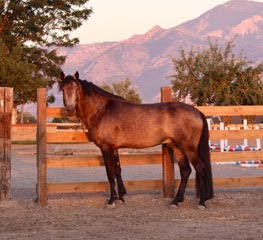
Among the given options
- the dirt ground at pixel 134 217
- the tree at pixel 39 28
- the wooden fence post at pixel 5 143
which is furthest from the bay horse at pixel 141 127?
the tree at pixel 39 28

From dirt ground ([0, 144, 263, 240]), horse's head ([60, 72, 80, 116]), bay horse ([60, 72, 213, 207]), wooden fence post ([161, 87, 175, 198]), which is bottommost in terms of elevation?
dirt ground ([0, 144, 263, 240])

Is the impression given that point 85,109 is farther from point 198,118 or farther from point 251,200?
point 251,200

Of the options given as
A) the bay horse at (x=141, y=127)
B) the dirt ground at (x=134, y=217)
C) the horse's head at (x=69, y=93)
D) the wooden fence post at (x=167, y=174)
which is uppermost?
the horse's head at (x=69, y=93)

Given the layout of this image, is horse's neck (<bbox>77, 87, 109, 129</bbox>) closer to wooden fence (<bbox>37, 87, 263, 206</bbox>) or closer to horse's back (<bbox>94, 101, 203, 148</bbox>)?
horse's back (<bbox>94, 101, 203, 148</bbox>)

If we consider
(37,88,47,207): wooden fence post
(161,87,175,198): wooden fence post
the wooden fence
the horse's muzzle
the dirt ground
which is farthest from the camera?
(161,87,175,198): wooden fence post

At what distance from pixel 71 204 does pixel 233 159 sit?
3.04 m

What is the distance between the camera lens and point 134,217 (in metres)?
7.71

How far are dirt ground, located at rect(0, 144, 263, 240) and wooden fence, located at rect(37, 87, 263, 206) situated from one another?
20 cm

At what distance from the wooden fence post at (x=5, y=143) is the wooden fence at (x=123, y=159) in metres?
0.54

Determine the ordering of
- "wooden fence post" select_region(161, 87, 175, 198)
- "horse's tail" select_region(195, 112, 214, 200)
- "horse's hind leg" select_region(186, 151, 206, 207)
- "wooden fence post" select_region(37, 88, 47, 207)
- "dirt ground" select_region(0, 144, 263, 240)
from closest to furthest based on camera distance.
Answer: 1. "dirt ground" select_region(0, 144, 263, 240)
2. "horse's hind leg" select_region(186, 151, 206, 207)
3. "horse's tail" select_region(195, 112, 214, 200)
4. "wooden fence post" select_region(37, 88, 47, 207)
5. "wooden fence post" select_region(161, 87, 175, 198)

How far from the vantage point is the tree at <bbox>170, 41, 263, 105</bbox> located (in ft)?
119

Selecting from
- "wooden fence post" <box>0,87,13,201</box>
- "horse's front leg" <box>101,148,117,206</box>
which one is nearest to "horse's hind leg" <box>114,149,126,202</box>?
"horse's front leg" <box>101,148,117,206</box>

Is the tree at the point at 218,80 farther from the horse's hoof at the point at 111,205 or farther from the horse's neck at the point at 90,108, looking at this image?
the horse's hoof at the point at 111,205

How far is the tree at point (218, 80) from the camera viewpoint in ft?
119
